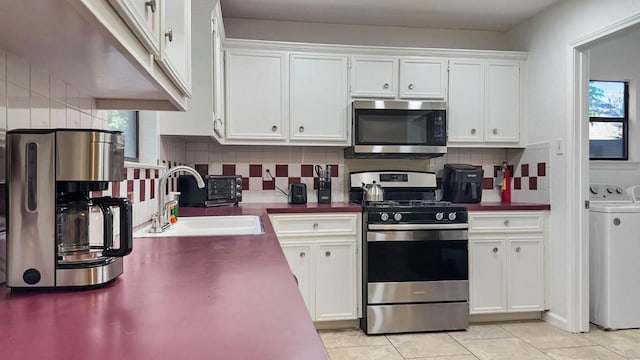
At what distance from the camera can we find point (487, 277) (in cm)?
310

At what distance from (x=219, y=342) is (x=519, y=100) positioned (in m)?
3.42

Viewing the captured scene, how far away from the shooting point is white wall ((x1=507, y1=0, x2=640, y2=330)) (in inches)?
115

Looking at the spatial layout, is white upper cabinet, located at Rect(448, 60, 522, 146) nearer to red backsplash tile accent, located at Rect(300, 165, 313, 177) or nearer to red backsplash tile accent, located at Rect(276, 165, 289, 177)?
red backsplash tile accent, located at Rect(300, 165, 313, 177)

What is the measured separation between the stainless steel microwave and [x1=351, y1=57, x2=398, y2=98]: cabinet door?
0.13m

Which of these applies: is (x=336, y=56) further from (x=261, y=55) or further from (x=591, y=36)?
(x=591, y=36)

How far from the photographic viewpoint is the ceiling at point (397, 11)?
10.1ft

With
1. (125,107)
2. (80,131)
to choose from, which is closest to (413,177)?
(125,107)

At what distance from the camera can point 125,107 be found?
57.0 inches

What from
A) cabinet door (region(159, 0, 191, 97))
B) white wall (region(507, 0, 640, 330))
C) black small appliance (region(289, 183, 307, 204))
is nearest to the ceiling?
white wall (region(507, 0, 640, 330))

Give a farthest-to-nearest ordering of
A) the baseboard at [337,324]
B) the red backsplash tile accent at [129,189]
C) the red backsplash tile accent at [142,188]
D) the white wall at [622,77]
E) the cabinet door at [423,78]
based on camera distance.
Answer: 1. the white wall at [622,77]
2. the cabinet door at [423,78]
3. the baseboard at [337,324]
4. the red backsplash tile accent at [142,188]
5. the red backsplash tile accent at [129,189]

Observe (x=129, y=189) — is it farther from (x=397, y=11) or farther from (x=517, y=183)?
(x=517, y=183)

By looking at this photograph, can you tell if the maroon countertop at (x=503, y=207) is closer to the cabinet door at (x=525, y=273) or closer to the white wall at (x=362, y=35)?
the cabinet door at (x=525, y=273)

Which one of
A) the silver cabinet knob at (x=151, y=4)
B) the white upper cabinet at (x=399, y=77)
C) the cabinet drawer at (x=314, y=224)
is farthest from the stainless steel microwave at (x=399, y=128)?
the silver cabinet knob at (x=151, y=4)

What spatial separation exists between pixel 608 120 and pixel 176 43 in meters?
4.03
